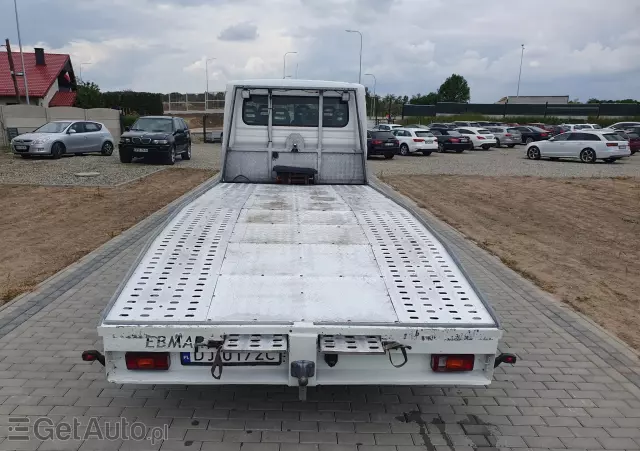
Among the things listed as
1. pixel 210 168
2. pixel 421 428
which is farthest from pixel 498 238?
pixel 210 168

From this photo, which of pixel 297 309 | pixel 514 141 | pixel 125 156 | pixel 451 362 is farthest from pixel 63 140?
pixel 514 141

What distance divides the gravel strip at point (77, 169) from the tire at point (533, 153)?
16720 mm

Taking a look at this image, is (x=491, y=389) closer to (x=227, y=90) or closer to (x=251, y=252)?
(x=251, y=252)

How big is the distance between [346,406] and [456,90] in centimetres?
10447

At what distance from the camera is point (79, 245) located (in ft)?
26.4

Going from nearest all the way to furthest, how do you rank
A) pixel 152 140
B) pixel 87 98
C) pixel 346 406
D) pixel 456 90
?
pixel 346 406 → pixel 152 140 → pixel 87 98 → pixel 456 90

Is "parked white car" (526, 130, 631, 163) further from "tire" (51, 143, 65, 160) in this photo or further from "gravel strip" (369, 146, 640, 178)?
"tire" (51, 143, 65, 160)

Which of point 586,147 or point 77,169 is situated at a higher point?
point 586,147

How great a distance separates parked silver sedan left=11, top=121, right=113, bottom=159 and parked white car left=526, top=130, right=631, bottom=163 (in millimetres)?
21890

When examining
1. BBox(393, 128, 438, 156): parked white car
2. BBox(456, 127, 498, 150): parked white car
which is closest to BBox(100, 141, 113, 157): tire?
BBox(393, 128, 438, 156): parked white car

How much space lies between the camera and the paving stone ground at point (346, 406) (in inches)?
131

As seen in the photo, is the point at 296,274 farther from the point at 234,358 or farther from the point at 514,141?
the point at 514,141

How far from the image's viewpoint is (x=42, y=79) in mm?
37969

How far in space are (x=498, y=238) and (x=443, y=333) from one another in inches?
269
